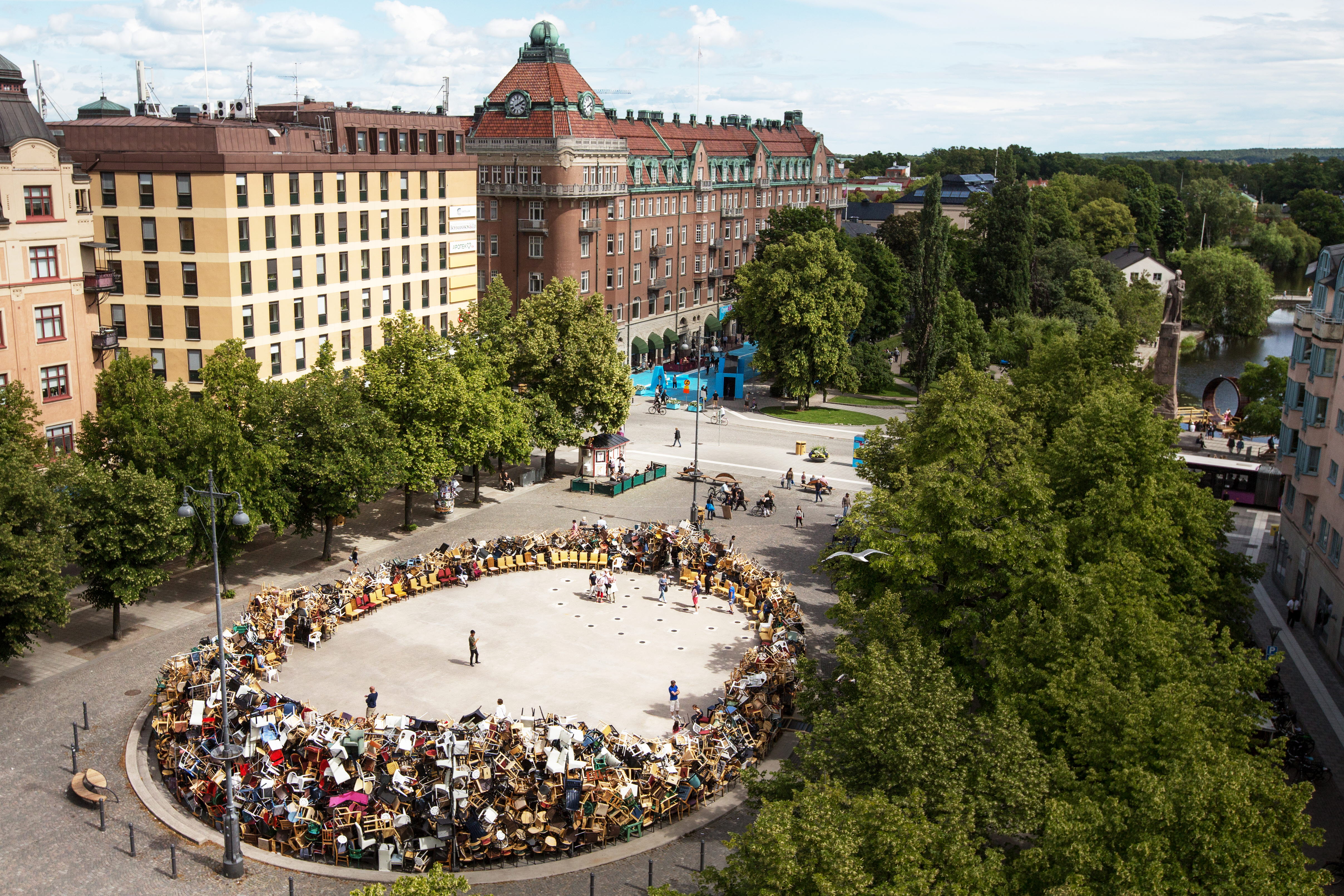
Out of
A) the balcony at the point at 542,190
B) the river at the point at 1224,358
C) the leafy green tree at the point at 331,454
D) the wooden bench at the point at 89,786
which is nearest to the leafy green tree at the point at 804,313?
the balcony at the point at 542,190

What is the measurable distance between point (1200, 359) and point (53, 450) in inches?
4137

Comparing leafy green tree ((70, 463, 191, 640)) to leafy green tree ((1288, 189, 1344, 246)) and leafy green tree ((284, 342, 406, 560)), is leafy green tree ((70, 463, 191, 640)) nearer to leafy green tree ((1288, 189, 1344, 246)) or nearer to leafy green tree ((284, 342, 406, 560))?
leafy green tree ((284, 342, 406, 560))

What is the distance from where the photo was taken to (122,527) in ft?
116

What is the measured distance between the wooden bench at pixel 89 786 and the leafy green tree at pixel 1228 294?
377 feet

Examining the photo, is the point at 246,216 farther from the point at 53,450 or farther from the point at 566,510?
the point at 566,510

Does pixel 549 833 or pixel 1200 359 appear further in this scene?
pixel 1200 359

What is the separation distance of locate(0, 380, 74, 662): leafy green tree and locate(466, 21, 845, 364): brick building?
48.1m

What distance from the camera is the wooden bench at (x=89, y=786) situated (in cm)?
2788

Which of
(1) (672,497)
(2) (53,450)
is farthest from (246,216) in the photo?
(1) (672,497)

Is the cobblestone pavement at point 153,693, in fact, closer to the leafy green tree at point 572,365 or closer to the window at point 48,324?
the leafy green tree at point 572,365

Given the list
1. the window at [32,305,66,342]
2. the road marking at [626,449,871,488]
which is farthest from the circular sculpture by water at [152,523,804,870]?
the road marking at [626,449,871,488]

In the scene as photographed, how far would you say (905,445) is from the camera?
133 ft

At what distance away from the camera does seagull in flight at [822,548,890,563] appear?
30.2m

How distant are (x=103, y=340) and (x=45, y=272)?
3.90 meters
